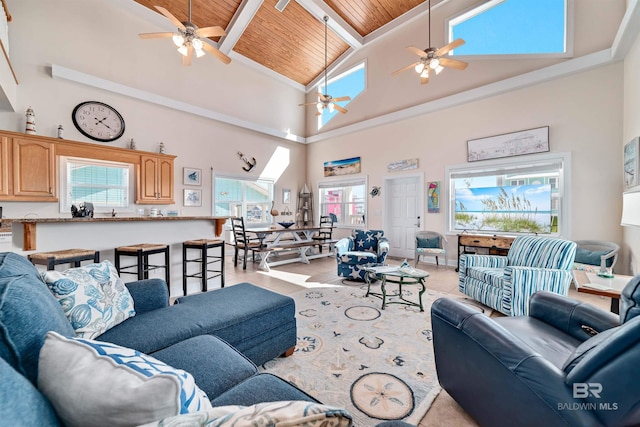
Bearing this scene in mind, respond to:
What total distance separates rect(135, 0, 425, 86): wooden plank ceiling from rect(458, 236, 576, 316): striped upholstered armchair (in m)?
5.49

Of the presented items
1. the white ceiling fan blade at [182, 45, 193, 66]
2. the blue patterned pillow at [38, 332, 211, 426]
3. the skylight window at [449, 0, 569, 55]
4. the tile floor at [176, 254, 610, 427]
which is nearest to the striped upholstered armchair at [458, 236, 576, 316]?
the tile floor at [176, 254, 610, 427]

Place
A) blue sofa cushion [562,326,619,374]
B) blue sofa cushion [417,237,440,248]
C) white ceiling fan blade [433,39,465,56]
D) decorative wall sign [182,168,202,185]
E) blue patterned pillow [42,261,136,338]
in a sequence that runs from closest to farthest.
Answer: blue sofa cushion [562,326,619,374] < blue patterned pillow [42,261,136,338] < white ceiling fan blade [433,39,465,56] < blue sofa cushion [417,237,440,248] < decorative wall sign [182,168,202,185]

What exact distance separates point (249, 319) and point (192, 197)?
4.83 meters

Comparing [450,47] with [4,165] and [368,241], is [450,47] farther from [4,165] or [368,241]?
[4,165]

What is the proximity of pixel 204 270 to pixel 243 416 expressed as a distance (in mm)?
3363

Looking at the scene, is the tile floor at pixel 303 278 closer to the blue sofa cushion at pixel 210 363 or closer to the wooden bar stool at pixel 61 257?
the wooden bar stool at pixel 61 257

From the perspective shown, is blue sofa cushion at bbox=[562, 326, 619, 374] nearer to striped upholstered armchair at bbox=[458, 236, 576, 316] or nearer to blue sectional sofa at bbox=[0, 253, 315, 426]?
blue sectional sofa at bbox=[0, 253, 315, 426]

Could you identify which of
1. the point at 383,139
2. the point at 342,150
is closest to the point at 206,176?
the point at 342,150

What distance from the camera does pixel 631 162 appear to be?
10.6 ft

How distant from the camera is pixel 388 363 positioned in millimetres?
2012

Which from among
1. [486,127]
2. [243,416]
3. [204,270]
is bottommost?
[204,270]

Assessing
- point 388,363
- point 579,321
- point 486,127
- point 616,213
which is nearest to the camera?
point 579,321

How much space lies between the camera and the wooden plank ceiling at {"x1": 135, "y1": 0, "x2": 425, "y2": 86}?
17.0 feet

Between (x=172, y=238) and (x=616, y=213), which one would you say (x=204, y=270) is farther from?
(x=616, y=213)
